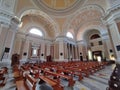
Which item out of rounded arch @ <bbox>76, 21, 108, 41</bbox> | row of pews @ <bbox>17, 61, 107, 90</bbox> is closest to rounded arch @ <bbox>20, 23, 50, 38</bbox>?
rounded arch @ <bbox>76, 21, 108, 41</bbox>

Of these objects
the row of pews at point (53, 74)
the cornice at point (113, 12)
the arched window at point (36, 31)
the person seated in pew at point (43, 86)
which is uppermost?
the arched window at point (36, 31)

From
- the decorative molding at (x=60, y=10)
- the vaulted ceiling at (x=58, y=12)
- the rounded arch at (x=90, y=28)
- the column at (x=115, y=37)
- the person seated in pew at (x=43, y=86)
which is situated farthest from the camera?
the rounded arch at (x=90, y=28)

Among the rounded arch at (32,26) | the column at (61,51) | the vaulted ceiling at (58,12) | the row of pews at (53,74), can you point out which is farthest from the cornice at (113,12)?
the rounded arch at (32,26)

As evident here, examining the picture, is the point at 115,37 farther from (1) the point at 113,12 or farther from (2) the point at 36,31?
(2) the point at 36,31

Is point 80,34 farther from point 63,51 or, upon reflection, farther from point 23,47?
point 23,47

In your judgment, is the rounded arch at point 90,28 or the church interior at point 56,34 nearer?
the church interior at point 56,34

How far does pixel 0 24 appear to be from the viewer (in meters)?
6.82

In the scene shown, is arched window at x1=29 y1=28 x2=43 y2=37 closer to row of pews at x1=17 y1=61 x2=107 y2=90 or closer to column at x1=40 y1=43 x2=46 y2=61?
column at x1=40 y1=43 x2=46 y2=61

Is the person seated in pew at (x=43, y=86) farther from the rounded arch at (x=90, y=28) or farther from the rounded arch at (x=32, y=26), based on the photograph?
the rounded arch at (x=90, y=28)

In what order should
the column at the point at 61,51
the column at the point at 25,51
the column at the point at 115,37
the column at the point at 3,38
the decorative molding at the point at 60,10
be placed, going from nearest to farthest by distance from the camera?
the column at the point at 3,38 → the column at the point at 115,37 → the decorative molding at the point at 60,10 → the column at the point at 25,51 → the column at the point at 61,51

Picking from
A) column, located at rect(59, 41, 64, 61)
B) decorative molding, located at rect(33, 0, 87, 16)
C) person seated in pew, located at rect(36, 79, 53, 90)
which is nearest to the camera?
person seated in pew, located at rect(36, 79, 53, 90)

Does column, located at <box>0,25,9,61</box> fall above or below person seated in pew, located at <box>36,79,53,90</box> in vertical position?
above

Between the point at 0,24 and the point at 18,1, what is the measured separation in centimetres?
398

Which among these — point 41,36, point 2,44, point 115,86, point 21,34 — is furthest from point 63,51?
point 115,86
